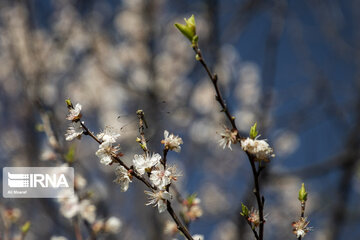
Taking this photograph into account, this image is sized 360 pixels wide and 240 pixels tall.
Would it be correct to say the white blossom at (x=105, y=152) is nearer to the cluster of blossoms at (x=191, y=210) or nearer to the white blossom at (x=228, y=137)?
the white blossom at (x=228, y=137)

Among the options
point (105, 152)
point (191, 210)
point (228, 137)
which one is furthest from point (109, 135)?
point (191, 210)

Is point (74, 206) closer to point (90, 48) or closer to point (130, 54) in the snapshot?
point (90, 48)

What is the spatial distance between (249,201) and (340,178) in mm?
1075

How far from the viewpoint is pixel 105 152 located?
3.16 ft

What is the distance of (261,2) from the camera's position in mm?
3285

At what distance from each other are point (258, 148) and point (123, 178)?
370mm

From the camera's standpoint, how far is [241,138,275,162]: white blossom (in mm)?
879

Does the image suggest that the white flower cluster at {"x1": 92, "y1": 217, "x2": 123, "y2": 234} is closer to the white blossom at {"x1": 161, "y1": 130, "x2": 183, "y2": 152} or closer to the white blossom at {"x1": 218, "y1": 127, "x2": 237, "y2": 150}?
the white blossom at {"x1": 161, "y1": 130, "x2": 183, "y2": 152}

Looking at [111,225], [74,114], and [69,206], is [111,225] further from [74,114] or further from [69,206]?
[74,114]

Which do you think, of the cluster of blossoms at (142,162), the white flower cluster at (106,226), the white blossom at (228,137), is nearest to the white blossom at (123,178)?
the cluster of blossoms at (142,162)

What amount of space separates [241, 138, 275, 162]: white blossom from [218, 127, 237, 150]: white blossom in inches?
1.2

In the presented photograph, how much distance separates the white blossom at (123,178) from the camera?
94 cm

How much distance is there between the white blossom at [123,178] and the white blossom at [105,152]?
37 millimetres

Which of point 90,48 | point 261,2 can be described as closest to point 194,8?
point 261,2
